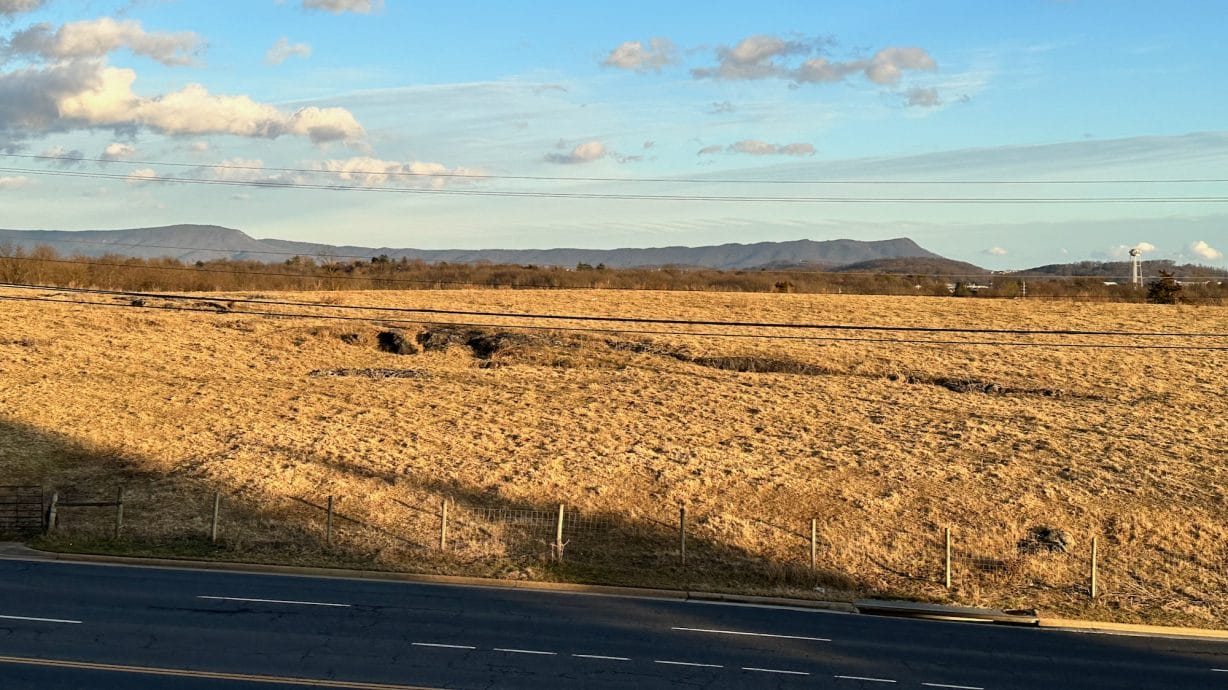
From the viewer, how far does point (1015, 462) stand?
38.2 m

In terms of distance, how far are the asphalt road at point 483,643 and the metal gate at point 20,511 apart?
477 cm

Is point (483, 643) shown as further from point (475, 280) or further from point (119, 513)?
point (475, 280)

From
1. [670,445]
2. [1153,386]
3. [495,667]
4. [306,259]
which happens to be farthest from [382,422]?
[306,259]

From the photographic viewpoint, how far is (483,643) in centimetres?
2122

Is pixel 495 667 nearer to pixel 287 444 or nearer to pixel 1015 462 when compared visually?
pixel 287 444

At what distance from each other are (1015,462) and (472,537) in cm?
2009

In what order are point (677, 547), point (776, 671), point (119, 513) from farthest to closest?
1. point (677, 547)
2. point (119, 513)
3. point (776, 671)

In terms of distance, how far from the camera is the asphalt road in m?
18.9

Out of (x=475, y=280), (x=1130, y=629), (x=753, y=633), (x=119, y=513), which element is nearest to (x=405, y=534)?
(x=119, y=513)

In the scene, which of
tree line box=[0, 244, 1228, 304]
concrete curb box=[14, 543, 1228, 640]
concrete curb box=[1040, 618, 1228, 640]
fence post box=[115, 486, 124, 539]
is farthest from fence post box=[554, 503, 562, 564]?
tree line box=[0, 244, 1228, 304]

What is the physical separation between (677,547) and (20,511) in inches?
783

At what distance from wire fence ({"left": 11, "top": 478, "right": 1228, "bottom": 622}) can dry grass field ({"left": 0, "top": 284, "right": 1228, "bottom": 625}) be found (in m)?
0.12

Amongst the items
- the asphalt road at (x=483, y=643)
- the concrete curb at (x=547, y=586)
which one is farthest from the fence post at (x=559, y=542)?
the asphalt road at (x=483, y=643)

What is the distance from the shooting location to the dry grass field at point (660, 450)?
30.0m
